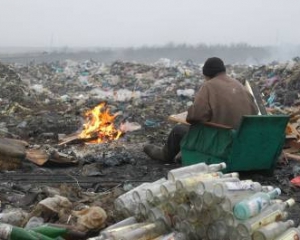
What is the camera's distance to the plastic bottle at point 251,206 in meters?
3.62

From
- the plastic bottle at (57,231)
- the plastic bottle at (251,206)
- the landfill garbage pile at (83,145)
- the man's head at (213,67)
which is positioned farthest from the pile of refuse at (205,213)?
the man's head at (213,67)

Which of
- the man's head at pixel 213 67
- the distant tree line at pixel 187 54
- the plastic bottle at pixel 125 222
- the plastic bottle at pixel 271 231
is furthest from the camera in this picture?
the distant tree line at pixel 187 54

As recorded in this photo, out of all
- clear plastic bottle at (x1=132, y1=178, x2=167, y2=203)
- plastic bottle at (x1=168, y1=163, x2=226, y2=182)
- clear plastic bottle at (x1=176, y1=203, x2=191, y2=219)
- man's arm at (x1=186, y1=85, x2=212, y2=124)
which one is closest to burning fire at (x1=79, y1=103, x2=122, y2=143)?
man's arm at (x1=186, y1=85, x2=212, y2=124)

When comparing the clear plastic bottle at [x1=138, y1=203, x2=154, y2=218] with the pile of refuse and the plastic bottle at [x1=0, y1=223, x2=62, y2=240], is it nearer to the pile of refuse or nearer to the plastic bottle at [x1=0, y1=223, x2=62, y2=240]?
the pile of refuse

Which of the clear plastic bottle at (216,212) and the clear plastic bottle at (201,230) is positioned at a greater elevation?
the clear plastic bottle at (216,212)

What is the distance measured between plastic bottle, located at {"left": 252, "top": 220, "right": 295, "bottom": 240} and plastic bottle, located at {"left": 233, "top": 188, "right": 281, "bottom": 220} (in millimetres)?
119

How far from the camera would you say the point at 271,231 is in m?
3.67

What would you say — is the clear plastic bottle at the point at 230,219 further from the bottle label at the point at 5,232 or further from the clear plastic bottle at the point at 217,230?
the bottle label at the point at 5,232

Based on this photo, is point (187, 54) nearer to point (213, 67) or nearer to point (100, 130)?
point (100, 130)

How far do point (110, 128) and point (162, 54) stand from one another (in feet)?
124

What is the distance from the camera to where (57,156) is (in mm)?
7531

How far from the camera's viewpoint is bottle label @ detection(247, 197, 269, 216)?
3.65 metres

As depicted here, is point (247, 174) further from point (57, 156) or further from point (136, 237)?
point (136, 237)

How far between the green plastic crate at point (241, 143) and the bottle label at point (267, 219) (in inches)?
89.9
